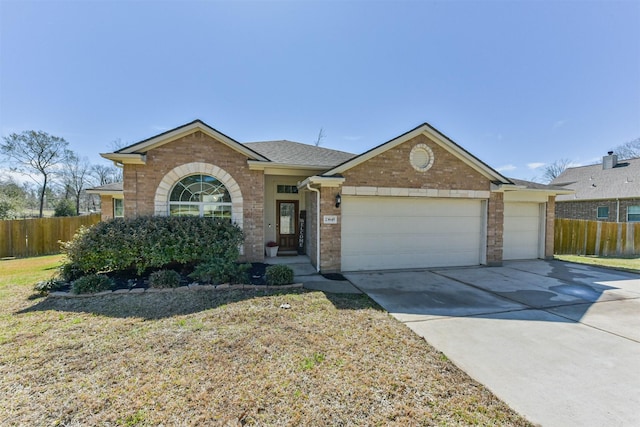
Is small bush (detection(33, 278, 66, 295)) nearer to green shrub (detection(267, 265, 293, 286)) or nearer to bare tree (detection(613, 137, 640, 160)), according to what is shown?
green shrub (detection(267, 265, 293, 286))

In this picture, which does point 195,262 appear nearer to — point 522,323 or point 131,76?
point 522,323

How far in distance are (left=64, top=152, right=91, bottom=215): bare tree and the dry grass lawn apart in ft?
115

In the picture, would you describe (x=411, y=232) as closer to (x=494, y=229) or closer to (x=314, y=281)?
(x=494, y=229)

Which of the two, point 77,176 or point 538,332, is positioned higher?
point 77,176

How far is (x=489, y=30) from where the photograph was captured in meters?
9.67

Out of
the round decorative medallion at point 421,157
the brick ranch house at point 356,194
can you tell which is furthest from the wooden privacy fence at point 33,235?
the round decorative medallion at point 421,157

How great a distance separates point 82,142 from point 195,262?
31.5 metres

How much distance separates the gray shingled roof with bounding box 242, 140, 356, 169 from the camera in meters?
10.1

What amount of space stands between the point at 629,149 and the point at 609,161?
16.2m

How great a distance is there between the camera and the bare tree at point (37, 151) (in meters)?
24.6

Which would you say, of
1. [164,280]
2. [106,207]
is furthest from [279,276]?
[106,207]

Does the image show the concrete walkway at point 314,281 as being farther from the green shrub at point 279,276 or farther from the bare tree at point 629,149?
the bare tree at point 629,149

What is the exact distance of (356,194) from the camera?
28.1ft

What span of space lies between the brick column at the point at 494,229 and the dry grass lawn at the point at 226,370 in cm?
688
